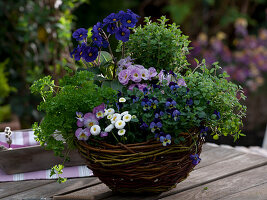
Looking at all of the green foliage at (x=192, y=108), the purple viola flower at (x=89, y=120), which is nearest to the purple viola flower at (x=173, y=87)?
the green foliage at (x=192, y=108)

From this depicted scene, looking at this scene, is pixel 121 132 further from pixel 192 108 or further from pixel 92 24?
pixel 92 24

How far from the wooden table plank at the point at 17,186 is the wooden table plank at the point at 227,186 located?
0.46 meters

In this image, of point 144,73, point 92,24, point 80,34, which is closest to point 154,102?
point 144,73

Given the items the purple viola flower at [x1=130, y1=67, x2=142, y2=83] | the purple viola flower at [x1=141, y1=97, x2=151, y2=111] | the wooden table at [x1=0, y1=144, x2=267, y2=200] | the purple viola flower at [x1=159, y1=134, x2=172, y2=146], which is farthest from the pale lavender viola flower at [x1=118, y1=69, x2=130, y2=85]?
the wooden table at [x1=0, y1=144, x2=267, y2=200]

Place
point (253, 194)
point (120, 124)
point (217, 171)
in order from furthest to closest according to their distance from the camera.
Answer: point (217, 171)
point (253, 194)
point (120, 124)

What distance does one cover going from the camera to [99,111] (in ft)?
3.85

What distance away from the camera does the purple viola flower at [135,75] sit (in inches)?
48.9

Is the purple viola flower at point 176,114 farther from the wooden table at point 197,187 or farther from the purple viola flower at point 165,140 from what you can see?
the wooden table at point 197,187

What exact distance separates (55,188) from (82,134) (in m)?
0.36

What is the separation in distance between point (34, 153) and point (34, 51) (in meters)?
2.05

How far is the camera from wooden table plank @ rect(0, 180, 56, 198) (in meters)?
1.43

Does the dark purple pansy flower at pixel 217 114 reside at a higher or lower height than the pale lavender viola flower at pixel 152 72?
lower

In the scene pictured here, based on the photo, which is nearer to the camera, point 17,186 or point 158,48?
point 158,48

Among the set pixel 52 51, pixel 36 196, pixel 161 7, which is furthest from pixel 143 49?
pixel 161 7
